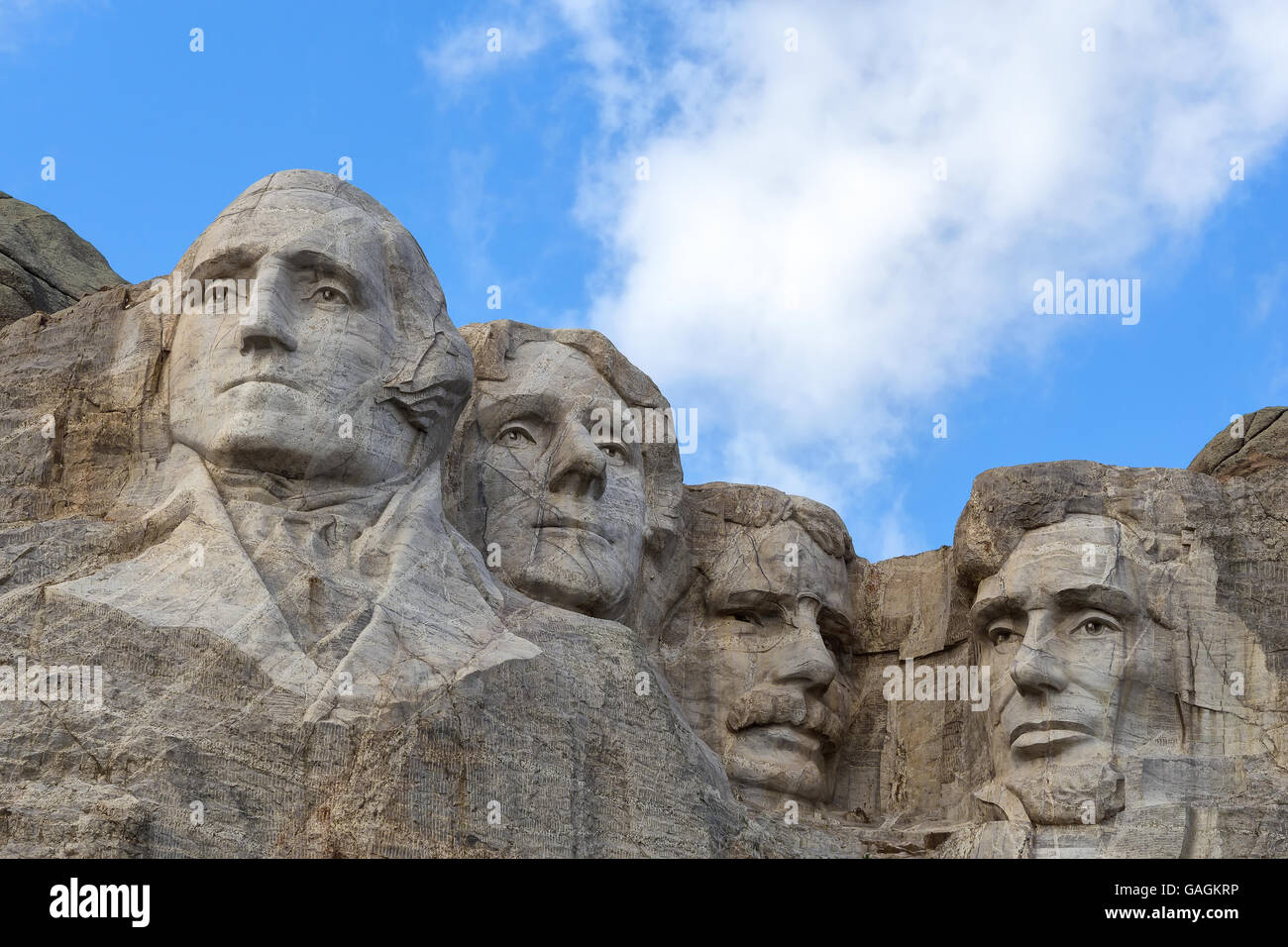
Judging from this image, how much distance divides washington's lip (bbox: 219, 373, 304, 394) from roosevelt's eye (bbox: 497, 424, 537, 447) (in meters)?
1.82

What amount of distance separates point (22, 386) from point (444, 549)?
95.3 inches

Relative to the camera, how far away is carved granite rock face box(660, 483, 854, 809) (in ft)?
49.4

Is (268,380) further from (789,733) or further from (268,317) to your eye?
(789,733)

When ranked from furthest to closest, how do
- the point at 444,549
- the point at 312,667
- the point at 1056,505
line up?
1. the point at 1056,505
2. the point at 444,549
3. the point at 312,667

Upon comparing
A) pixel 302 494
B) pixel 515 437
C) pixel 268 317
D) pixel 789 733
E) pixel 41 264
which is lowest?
pixel 789 733

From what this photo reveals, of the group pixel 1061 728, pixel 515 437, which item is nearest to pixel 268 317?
pixel 515 437

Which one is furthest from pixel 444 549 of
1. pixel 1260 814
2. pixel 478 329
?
pixel 1260 814

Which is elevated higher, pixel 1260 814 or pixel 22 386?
pixel 22 386

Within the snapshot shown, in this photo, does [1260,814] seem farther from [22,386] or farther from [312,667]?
[22,386]

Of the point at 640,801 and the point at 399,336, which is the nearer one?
the point at 640,801

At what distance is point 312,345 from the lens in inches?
539

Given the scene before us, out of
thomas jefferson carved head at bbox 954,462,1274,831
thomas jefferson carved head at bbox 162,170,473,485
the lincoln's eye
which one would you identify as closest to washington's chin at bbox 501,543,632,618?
the lincoln's eye

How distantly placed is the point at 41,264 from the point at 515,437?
13.6 feet

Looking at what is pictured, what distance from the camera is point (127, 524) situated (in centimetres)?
1336
